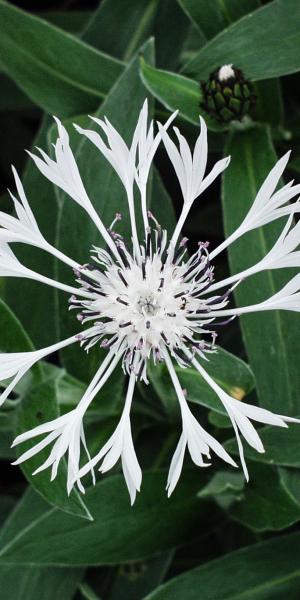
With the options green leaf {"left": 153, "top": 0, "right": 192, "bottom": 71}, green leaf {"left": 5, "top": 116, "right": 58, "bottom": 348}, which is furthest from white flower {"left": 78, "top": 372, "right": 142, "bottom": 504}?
green leaf {"left": 153, "top": 0, "right": 192, "bottom": 71}

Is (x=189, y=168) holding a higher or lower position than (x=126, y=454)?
higher

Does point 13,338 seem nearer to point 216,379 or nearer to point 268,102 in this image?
point 216,379

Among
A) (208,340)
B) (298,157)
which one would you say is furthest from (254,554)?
(298,157)

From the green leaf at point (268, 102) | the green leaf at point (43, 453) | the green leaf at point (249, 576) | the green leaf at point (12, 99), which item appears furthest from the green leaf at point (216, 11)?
the green leaf at point (249, 576)

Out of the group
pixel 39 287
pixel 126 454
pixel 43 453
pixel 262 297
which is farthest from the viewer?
pixel 39 287

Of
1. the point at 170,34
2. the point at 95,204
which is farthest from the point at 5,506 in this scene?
the point at 170,34

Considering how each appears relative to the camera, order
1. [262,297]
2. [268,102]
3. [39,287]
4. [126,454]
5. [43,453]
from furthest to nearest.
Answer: [39,287]
[268,102]
[262,297]
[43,453]
[126,454]
